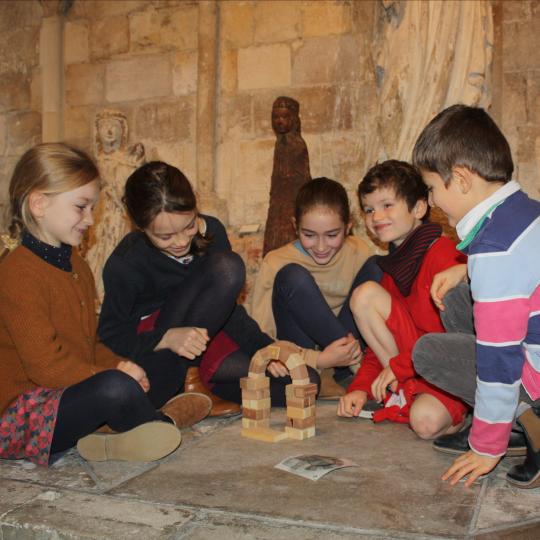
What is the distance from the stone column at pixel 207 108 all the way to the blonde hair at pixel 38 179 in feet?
10.6

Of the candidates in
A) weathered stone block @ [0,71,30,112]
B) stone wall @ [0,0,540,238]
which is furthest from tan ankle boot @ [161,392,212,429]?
weathered stone block @ [0,71,30,112]

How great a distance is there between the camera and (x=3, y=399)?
2.02 meters

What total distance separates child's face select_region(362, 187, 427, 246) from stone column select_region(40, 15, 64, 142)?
4231mm

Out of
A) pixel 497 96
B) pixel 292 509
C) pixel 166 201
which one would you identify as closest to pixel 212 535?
pixel 292 509

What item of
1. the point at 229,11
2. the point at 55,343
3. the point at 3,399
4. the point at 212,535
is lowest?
the point at 212,535

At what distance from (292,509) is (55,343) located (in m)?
0.85

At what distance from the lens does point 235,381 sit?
265cm

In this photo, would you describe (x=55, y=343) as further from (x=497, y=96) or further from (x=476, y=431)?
(x=497, y=96)

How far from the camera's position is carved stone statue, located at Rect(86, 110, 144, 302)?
5.35 meters

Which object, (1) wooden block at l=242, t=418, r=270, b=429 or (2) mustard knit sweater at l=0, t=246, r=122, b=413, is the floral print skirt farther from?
(1) wooden block at l=242, t=418, r=270, b=429

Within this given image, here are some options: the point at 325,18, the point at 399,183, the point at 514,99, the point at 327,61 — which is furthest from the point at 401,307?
the point at 325,18

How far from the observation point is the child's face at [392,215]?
2.62 metres

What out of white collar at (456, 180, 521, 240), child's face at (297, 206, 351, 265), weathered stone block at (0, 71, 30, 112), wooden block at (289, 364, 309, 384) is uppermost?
weathered stone block at (0, 71, 30, 112)

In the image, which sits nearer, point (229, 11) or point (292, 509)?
point (292, 509)
